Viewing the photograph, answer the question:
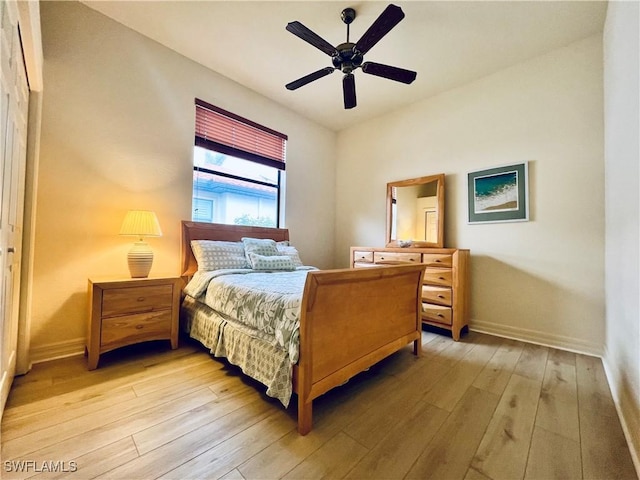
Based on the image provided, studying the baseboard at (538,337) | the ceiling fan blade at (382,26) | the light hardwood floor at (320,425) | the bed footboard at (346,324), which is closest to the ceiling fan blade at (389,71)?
the ceiling fan blade at (382,26)

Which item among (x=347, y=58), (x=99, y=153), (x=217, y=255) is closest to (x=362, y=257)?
(x=217, y=255)

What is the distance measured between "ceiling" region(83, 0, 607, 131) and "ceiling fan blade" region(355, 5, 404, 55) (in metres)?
0.42

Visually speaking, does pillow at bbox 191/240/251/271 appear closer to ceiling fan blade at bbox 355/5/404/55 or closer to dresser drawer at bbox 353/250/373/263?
dresser drawer at bbox 353/250/373/263

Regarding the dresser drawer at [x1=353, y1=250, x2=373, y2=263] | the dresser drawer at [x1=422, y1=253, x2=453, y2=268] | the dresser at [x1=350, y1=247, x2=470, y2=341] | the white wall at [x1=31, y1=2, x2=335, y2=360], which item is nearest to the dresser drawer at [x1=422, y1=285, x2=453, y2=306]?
the dresser at [x1=350, y1=247, x2=470, y2=341]

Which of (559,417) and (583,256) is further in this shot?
(583,256)

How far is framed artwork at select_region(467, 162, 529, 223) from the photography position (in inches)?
107

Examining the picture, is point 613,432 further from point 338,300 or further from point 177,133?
point 177,133

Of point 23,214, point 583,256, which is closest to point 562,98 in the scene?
point 583,256

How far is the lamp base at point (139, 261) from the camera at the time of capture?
2189 millimetres

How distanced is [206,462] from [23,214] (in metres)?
2.18

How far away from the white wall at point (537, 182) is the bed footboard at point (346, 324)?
1344 millimetres

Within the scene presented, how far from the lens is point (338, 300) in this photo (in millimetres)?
1492

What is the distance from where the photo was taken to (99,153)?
230 cm

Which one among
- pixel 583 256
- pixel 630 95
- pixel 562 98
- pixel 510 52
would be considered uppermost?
pixel 510 52
